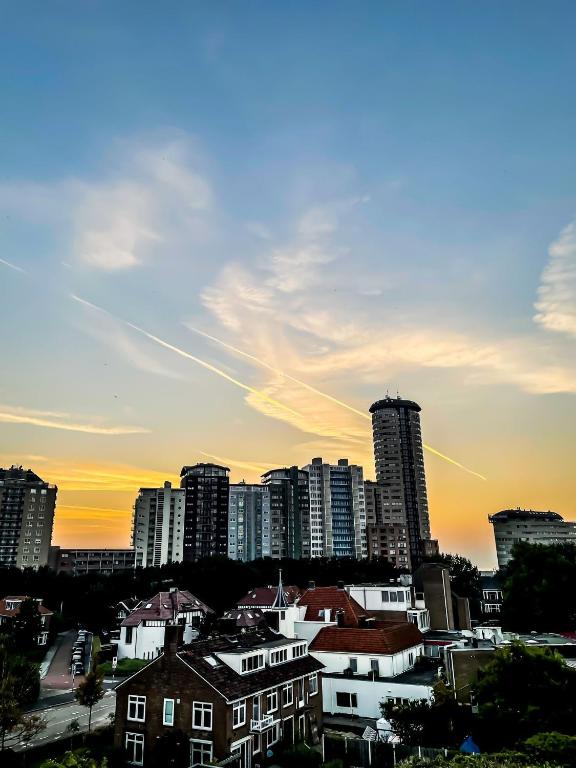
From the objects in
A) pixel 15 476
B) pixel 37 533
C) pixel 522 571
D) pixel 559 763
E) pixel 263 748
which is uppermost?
pixel 15 476

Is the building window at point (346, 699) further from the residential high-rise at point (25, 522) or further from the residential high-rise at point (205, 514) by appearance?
the residential high-rise at point (205, 514)

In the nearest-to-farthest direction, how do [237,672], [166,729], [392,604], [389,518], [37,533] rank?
[166,729] < [237,672] < [392,604] < [37,533] < [389,518]

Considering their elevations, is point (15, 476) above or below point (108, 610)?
above

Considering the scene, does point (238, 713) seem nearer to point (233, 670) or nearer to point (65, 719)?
point (233, 670)

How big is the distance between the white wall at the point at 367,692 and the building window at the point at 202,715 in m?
15.6

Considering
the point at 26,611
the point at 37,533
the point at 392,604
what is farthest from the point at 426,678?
the point at 37,533

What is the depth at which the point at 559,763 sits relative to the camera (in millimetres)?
18531

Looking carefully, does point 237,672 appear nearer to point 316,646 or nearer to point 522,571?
point 316,646

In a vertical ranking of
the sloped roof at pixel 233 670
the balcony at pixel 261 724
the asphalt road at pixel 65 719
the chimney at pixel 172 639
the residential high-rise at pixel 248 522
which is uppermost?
the residential high-rise at pixel 248 522

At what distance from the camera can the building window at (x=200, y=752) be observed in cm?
2605

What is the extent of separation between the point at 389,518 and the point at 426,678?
418 feet

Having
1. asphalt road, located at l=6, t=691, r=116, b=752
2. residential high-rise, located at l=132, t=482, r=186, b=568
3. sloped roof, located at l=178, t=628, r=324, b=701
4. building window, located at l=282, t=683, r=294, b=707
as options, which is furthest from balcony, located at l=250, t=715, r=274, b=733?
residential high-rise, located at l=132, t=482, r=186, b=568

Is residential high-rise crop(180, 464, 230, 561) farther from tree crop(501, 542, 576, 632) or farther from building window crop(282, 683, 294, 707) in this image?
building window crop(282, 683, 294, 707)

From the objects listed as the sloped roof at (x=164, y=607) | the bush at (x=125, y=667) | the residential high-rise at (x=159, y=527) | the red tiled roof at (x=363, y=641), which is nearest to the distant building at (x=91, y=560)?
the residential high-rise at (x=159, y=527)
